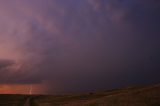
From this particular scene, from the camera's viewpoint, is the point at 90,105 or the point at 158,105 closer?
the point at 158,105

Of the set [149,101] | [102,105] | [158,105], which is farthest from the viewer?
[102,105]

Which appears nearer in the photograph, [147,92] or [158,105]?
[158,105]

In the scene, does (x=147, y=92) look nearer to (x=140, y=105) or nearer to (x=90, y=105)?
(x=140, y=105)

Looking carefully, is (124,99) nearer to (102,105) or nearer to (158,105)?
(102,105)

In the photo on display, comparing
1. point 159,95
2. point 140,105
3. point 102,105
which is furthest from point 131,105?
point 102,105

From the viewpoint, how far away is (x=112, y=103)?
45906 mm

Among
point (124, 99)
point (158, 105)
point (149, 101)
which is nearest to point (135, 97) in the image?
point (124, 99)

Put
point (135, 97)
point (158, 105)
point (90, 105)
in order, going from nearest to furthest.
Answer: point (158, 105) → point (135, 97) → point (90, 105)

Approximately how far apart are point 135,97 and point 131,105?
13.8 feet

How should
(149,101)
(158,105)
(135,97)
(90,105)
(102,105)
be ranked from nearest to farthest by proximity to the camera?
(158,105), (149,101), (135,97), (102,105), (90,105)

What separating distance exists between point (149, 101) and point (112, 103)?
7.49 m

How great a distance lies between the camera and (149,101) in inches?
1554

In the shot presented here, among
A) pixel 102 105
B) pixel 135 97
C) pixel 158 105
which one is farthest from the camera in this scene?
pixel 102 105

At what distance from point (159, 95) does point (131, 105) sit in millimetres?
3861
